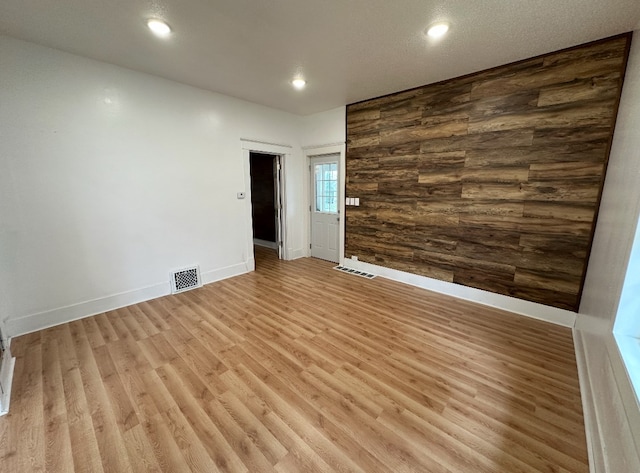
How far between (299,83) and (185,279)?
3.12 meters

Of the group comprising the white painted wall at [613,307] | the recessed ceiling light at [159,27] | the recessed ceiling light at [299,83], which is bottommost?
the white painted wall at [613,307]

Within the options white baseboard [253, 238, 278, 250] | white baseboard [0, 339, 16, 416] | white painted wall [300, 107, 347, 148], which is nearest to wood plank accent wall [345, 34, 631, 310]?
white painted wall [300, 107, 347, 148]

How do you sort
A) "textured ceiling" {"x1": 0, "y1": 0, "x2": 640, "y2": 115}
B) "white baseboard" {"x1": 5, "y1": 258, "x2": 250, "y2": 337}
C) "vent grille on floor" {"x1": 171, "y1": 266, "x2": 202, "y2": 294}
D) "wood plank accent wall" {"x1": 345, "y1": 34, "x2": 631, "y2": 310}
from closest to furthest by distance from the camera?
"textured ceiling" {"x1": 0, "y1": 0, "x2": 640, "y2": 115} < "wood plank accent wall" {"x1": 345, "y1": 34, "x2": 631, "y2": 310} < "white baseboard" {"x1": 5, "y1": 258, "x2": 250, "y2": 337} < "vent grille on floor" {"x1": 171, "y1": 266, "x2": 202, "y2": 294}

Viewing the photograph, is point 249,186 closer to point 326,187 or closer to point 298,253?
point 326,187

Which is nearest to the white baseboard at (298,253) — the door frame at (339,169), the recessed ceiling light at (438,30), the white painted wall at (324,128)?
the door frame at (339,169)

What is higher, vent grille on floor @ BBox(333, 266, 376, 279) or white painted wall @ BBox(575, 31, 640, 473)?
white painted wall @ BBox(575, 31, 640, 473)

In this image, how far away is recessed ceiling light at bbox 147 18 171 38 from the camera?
2049mm

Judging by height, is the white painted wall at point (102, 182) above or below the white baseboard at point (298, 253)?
above

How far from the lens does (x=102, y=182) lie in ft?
9.29

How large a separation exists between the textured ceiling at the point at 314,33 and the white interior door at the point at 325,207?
5.94ft

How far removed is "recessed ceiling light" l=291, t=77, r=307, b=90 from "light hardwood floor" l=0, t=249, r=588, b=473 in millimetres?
2875

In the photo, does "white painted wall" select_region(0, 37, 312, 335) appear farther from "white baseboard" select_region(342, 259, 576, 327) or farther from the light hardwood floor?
"white baseboard" select_region(342, 259, 576, 327)

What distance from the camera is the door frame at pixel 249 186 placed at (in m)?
4.09

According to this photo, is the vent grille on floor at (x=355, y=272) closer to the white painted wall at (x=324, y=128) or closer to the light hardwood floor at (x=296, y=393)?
the light hardwood floor at (x=296, y=393)
